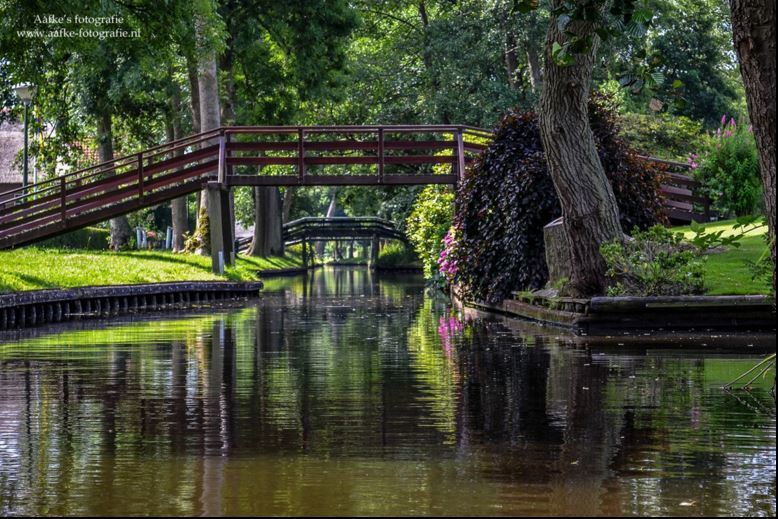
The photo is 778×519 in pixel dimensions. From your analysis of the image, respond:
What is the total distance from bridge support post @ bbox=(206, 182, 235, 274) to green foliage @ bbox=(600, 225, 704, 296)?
18.6m

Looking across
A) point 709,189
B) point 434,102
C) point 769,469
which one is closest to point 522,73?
point 434,102

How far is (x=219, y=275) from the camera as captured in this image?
3859 cm

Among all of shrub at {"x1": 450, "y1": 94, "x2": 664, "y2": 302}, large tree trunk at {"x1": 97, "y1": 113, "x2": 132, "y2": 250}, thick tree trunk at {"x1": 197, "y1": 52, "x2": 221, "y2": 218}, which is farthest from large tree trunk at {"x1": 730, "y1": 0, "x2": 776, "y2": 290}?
large tree trunk at {"x1": 97, "y1": 113, "x2": 132, "y2": 250}

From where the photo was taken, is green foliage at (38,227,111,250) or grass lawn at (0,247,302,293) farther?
green foliage at (38,227,111,250)

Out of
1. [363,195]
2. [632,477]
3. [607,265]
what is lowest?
[632,477]

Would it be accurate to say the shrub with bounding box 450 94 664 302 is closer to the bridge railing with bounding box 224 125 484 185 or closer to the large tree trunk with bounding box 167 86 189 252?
the bridge railing with bounding box 224 125 484 185

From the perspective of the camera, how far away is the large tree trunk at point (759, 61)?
10273mm

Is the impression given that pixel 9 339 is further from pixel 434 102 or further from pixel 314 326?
pixel 434 102

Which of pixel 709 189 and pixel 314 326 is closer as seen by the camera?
pixel 314 326

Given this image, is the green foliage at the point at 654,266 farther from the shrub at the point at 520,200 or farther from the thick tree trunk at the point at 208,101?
the thick tree trunk at the point at 208,101

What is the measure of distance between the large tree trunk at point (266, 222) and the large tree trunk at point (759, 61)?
177 ft

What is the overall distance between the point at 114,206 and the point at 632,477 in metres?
31.6

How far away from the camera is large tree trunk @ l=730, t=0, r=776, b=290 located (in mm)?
10273

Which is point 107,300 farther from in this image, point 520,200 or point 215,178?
point 215,178
